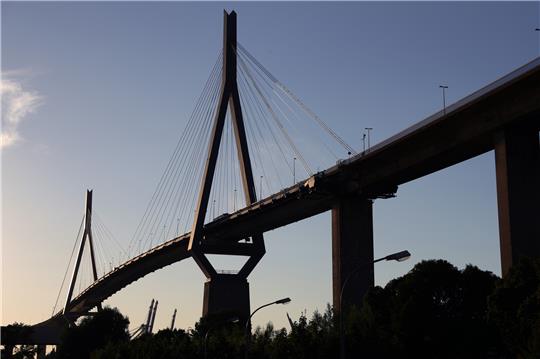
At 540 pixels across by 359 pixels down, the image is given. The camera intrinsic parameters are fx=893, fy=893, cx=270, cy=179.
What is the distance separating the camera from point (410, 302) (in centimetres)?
6344

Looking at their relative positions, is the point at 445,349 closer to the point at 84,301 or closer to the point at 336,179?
the point at 336,179

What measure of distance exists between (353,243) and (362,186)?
5511 millimetres

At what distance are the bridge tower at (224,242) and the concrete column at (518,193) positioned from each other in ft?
124

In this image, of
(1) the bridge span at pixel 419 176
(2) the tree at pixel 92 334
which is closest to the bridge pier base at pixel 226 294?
(1) the bridge span at pixel 419 176

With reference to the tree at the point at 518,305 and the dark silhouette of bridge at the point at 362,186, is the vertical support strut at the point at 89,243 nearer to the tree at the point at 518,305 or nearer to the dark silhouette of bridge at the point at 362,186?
the dark silhouette of bridge at the point at 362,186

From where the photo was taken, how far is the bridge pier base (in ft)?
324

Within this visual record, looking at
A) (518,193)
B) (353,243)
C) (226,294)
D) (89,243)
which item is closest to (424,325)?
(518,193)

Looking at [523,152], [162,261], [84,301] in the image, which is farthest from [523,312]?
[84,301]

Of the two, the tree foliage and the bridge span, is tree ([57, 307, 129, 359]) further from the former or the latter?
the tree foliage

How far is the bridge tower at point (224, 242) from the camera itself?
92188 millimetres

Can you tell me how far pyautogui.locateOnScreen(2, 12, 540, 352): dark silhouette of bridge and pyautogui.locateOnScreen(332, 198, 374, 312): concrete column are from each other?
89 mm

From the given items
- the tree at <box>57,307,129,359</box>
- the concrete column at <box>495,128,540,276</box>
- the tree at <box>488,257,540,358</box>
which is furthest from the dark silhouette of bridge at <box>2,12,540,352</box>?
the tree at <box>57,307,129,359</box>

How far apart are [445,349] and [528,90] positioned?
1905cm

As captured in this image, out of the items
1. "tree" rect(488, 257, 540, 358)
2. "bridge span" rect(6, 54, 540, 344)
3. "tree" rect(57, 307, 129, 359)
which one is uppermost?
"bridge span" rect(6, 54, 540, 344)
